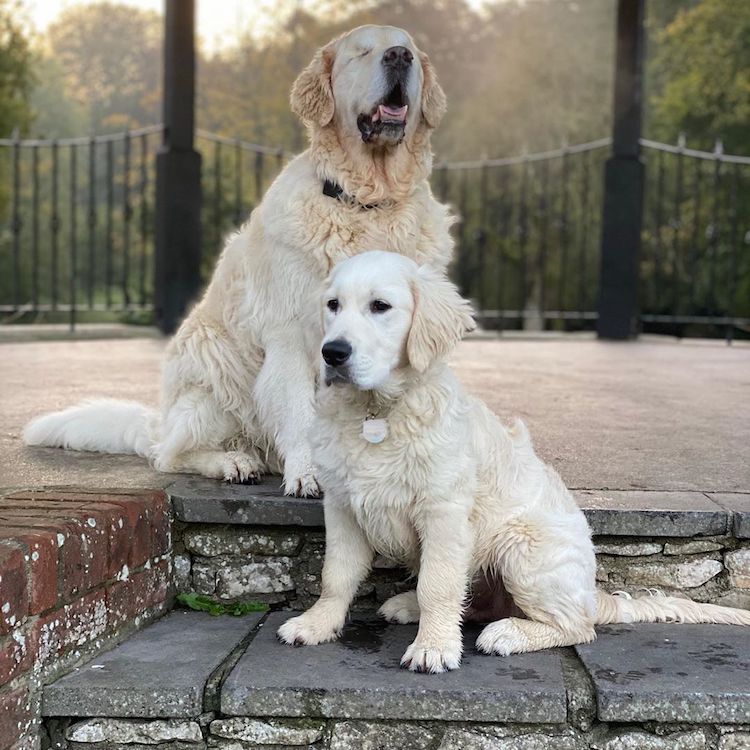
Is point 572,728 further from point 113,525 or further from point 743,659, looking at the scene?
point 113,525

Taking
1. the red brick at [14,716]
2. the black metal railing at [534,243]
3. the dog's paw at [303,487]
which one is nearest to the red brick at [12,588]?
the red brick at [14,716]

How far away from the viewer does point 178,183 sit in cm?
994

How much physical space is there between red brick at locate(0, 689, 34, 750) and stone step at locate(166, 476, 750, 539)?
2.69ft

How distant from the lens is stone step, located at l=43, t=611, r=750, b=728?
94.7 inches

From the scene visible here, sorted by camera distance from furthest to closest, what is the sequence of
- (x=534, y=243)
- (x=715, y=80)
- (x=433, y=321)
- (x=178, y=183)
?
(x=534, y=243), (x=715, y=80), (x=178, y=183), (x=433, y=321)

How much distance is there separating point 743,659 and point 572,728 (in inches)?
21.2

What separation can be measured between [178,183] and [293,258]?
6811 mm

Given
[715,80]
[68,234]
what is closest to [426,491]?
[715,80]

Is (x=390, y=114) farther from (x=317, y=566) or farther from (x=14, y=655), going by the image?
(x=14, y=655)

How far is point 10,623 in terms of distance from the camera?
7.59ft

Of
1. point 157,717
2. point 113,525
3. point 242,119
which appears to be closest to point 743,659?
point 157,717

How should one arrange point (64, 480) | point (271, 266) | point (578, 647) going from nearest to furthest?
point (578, 647), point (64, 480), point (271, 266)

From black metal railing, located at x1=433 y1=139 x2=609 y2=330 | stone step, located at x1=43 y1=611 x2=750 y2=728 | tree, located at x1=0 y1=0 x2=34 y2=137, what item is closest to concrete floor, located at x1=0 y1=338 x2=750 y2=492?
stone step, located at x1=43 y1=611 x2=750 y2=728

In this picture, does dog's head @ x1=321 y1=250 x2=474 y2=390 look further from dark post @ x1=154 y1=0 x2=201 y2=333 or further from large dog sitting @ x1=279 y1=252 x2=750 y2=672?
dark post @ x1=154 y1=0 x2=201 y2=333
